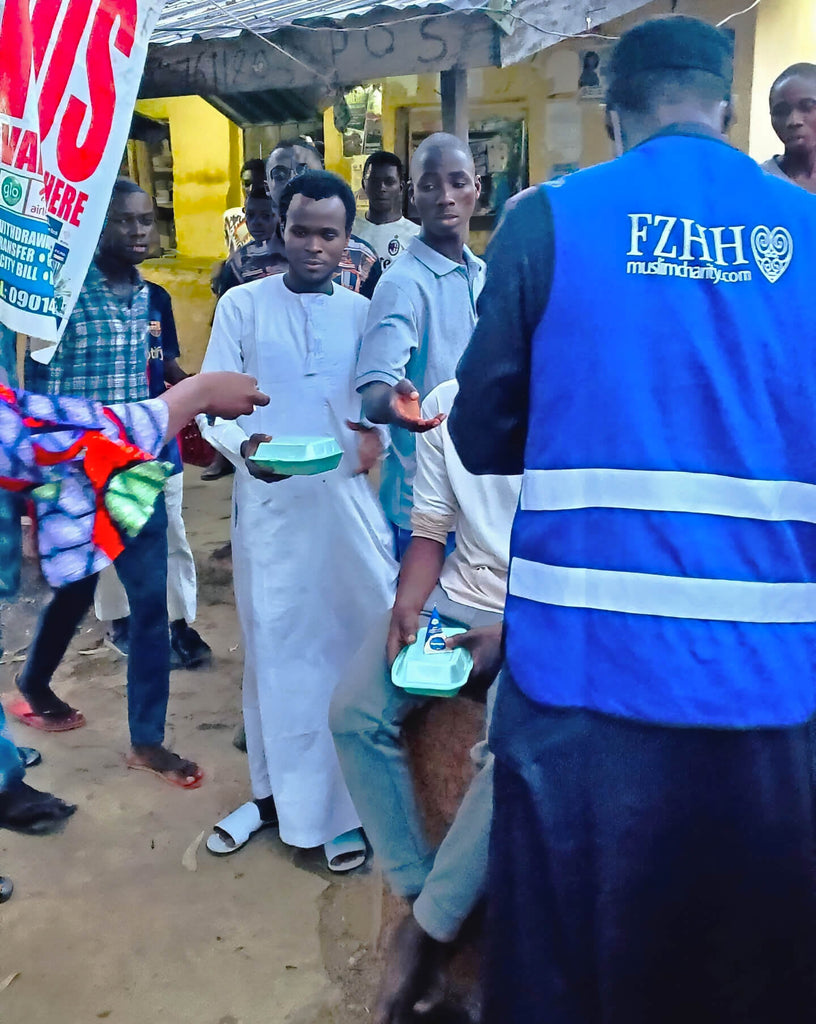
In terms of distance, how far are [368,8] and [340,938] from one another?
3.60 m

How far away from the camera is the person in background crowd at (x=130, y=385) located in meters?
3.16

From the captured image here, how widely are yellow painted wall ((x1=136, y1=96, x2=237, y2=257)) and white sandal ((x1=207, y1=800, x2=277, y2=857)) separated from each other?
7.52 metres

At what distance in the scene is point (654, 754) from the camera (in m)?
1.30

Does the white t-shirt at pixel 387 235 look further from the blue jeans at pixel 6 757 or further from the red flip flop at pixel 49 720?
the blue jeans at pixel 6 757

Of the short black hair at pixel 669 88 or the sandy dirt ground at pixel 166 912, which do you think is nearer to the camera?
the short black hair at pixel 669 88

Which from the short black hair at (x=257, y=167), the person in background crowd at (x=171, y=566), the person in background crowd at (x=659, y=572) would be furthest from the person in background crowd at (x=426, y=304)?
the short black hair at (x=257, y=167)

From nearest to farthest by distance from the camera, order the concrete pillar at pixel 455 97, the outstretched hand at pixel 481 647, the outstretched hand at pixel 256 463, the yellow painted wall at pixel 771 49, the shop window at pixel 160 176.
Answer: the outstretched hand at pixel 481 647
the outstretched hand at pixel 256 463
the concrete pillar at pixel 455 97
the yellow painted wall at pixel 771 49
the shop window at pixel 160 176

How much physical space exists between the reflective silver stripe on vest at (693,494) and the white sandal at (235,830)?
196 cm

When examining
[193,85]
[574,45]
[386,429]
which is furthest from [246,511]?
[574,45]

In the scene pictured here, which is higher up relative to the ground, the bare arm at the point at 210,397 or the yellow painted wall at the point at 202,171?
the yellow painted wall at the point at 202,171

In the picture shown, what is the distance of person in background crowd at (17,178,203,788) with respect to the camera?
10.4 feet

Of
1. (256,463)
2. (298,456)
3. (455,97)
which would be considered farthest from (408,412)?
(455,97)

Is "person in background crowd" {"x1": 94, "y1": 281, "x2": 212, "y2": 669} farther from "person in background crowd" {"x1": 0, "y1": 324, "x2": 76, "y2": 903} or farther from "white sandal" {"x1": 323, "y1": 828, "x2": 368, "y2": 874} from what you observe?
"white sandal" {"x1": 323, "y1": 828, "x2": 368, "y2": 874}

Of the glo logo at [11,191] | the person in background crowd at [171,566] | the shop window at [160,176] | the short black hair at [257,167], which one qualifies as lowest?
the person in background crowd at [171,566]
